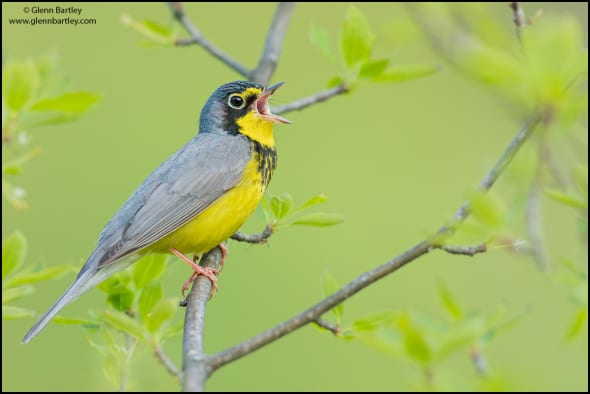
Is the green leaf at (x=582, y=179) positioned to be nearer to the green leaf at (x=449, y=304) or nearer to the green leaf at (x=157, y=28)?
the green leaf at (x=449, y=304)

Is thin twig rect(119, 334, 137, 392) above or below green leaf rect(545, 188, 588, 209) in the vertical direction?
below

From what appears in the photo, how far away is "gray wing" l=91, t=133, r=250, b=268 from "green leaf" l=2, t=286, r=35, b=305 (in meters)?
1.21

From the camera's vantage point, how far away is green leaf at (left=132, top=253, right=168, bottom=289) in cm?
313

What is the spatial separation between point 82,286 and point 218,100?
1.45m

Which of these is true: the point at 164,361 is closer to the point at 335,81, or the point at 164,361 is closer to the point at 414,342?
the point at 414,342

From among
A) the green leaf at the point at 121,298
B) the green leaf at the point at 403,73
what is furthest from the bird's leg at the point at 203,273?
the green leaf at the point at 403,73

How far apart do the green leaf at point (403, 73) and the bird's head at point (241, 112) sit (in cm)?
88

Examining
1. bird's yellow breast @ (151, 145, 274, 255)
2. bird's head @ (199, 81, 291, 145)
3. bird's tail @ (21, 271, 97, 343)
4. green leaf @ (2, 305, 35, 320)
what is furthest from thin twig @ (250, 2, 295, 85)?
green leaf @ (2, 305, 35, 320)

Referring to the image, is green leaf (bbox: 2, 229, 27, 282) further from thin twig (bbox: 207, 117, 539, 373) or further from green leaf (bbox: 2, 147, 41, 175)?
thin twig (bbox: 207, 117, 539, 373)

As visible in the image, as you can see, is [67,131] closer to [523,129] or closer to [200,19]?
[200,19]

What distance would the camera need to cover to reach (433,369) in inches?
62.2

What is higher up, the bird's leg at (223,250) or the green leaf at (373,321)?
the green leaf at (373,321)

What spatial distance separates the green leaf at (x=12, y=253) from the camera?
2.88 m

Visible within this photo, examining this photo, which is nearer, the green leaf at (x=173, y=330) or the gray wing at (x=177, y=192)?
the green leaf at (x=173, y=330)
